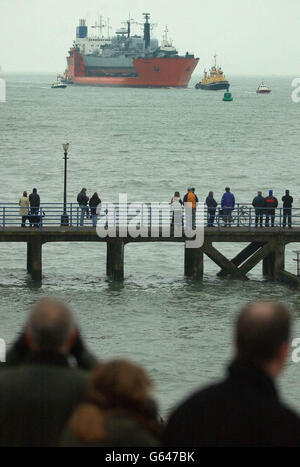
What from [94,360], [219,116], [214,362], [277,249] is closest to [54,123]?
[219,116]

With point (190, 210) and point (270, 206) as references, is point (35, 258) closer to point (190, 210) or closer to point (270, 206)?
point (190, 210)

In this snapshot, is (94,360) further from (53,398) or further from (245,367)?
(245,367)

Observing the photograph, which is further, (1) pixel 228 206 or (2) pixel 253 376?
(1) pixel 228 206

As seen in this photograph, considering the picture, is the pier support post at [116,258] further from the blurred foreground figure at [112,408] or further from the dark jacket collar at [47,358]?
the blurred foreground figure at [112,408]

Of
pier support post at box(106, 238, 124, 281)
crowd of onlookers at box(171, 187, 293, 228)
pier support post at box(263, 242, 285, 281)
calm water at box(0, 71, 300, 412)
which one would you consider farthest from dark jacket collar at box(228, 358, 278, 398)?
pier support post at box(263, 242, 285, 281)

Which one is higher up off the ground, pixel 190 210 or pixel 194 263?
pixel 190 210

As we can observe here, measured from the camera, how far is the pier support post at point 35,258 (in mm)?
29547

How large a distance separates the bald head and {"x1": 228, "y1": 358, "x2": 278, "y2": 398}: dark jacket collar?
27mm

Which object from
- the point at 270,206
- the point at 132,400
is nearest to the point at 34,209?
the point at 270,206

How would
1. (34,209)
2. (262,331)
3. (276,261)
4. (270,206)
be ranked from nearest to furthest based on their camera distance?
(262,331), (276,261), (270,206), (34,209)

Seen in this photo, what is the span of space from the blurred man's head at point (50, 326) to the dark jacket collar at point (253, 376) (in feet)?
2.23

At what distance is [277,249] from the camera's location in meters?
30.3

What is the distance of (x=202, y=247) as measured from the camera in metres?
30.2

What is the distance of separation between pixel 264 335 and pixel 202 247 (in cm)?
2583
